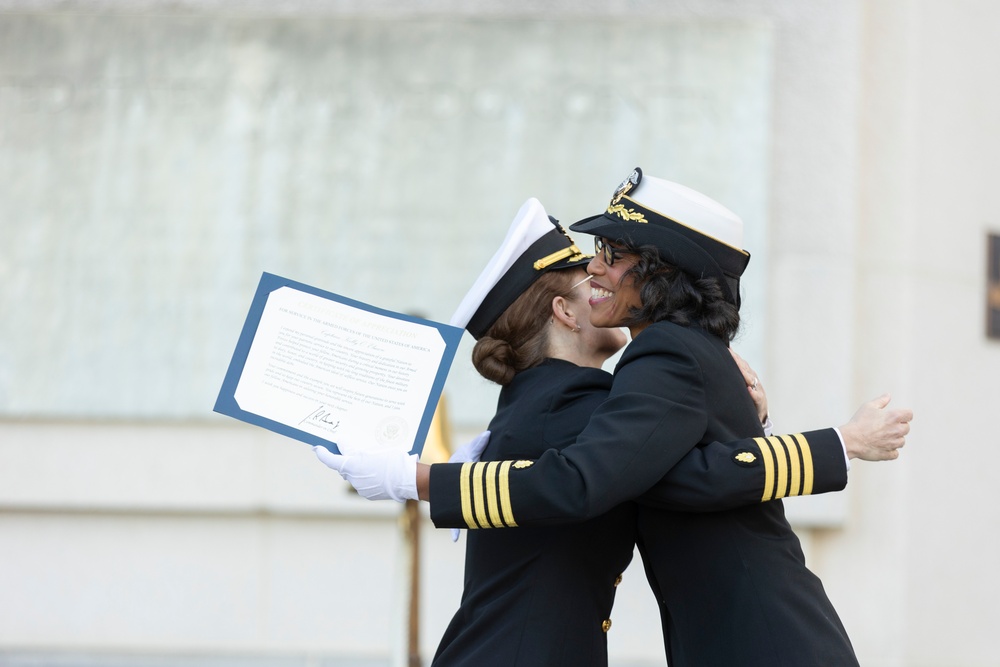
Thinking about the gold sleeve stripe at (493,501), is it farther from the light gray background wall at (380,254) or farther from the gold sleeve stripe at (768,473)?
the light gray background wall at (380,254)

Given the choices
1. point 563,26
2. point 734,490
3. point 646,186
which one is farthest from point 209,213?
point 734,490

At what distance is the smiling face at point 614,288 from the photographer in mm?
1983

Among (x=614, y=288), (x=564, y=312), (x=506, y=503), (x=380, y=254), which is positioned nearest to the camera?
(x=506, y=503)

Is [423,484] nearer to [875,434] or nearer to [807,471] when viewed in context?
[807,471]

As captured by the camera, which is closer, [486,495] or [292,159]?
[486,495]

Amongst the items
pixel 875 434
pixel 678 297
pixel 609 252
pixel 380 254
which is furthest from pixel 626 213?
pixel 380 254

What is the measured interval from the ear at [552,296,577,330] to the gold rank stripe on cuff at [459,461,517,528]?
0.43m

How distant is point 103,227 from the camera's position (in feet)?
16.3

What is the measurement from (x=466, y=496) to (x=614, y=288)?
18.7 inches

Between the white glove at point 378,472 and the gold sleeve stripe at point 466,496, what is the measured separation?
7cm

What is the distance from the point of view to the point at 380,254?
16.0 ft

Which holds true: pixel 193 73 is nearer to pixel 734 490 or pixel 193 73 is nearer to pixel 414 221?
pixel 414 221

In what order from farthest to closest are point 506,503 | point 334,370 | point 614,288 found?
point 614,288 → point 334,370 → point 506,503

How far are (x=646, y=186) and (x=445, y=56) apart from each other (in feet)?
10.2
